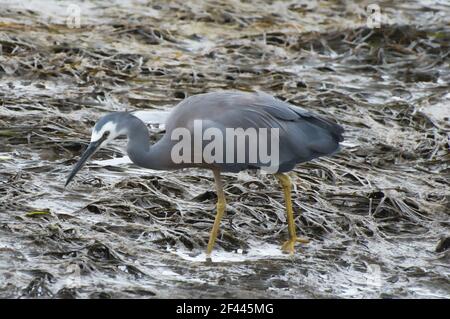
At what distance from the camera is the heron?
6.72 m

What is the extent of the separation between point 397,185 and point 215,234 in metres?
1.95

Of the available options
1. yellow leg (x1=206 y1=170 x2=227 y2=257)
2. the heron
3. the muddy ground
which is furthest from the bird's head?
yellow leg (x1=206 y1=170 x2=227 y2=257)

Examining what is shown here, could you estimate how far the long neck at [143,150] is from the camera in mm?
6750

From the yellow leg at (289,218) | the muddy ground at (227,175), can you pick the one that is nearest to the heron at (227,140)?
the yellow leg at (289,218)

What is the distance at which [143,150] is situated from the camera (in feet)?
22.2

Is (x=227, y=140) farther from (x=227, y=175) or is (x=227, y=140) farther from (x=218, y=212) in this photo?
(x=227, y=175)

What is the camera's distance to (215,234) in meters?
7.02

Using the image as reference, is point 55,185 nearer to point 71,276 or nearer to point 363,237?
point 71,276

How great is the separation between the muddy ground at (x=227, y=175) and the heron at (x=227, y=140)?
373mm

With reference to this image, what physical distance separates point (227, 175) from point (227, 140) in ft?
4.68


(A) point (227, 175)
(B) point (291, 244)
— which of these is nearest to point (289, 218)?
(B) point (291, 244)

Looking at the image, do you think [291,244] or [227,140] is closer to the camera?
[227,140]

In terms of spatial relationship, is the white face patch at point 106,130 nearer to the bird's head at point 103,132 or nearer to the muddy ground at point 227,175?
the bird's head at point 103,132
